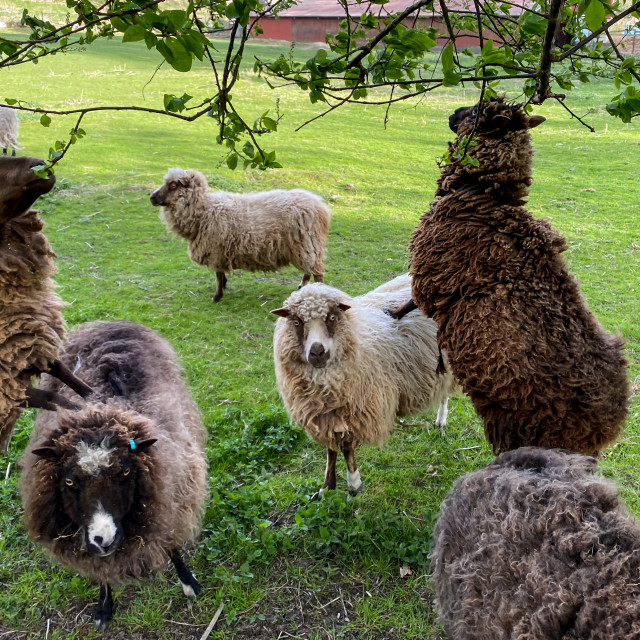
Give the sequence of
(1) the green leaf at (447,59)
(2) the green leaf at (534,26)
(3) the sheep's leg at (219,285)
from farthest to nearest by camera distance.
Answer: (3) the sheep's leg at (219,285) → (2) the green leaf at (534,26) → (1) the green leaf at (447,59)

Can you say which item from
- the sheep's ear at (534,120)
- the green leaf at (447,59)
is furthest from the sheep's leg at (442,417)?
the green leaf at (447,59)

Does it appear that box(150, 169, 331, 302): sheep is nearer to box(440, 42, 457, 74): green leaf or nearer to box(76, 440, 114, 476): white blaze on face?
box(76, 440, 114, 476): white blaze on face

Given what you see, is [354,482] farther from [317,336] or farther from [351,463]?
[317,336]

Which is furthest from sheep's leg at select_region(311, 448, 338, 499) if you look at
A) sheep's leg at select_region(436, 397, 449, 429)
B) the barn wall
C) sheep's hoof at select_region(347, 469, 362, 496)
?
the barn wall

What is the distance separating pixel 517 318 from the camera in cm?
286

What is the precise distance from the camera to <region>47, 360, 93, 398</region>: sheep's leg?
3.07 meters

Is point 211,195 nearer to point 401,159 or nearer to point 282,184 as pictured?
point 282,184

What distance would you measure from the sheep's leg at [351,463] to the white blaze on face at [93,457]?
1628 mm

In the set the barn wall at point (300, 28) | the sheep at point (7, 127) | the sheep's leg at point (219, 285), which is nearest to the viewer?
the sheep's leg at point (219, 285)

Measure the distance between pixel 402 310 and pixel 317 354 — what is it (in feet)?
2.40

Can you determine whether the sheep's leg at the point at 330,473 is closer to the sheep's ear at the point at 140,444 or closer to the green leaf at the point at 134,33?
the sheep's ear at the point at 140,444

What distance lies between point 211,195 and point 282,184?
553 cm

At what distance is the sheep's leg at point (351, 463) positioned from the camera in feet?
12.7

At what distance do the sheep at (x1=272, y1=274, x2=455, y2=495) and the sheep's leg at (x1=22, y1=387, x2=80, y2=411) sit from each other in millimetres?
1412
